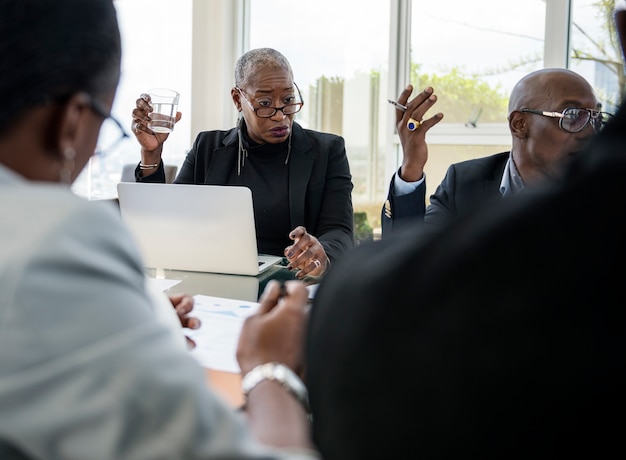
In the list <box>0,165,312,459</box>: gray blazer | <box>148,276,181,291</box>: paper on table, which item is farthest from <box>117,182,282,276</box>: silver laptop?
<box>0,165,312,459</box>: gray blazer

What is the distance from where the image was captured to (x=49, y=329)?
20.5 inches

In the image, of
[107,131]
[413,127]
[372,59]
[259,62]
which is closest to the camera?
[107,131]

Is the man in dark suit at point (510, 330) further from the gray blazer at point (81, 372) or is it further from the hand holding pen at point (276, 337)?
the hand holding pen at point (276, 337)

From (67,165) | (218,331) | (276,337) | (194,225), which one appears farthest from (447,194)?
(67,165)

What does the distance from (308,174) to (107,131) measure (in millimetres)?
1696

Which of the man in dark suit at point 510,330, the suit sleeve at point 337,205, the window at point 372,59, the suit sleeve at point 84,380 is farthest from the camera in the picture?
the window at point 372,59

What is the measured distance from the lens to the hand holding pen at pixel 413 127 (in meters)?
2.00

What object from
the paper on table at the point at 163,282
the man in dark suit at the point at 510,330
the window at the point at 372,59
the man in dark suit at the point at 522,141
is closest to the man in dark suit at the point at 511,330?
the man in dark suit at the point at 510,330

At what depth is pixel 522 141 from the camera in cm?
217

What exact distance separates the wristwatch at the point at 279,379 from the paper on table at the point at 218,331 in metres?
0.21

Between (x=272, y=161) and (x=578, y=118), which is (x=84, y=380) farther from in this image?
(x=272, y=161)

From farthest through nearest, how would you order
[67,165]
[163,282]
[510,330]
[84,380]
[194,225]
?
[194,225] < [163,282] < [67,165] < [84,380] < [510,330]

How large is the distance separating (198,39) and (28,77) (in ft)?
12.6

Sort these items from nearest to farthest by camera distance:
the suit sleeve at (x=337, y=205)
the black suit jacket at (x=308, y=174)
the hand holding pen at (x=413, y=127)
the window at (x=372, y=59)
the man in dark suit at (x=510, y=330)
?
1. the man in dark suit at (x=510, y=330)
2. the hand holding pen at (x=413, y=127)
3. the suit sleeve at (x=337, y=205)
4. the black suit jacket at (x=308, y=174)
5. the window at (x=372, y=59)
